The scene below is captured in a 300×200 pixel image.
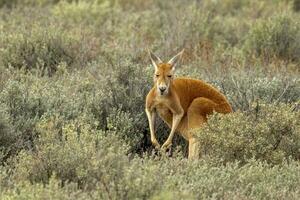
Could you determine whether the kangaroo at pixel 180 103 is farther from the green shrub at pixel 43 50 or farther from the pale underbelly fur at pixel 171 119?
the green shrub at pixel 43 50

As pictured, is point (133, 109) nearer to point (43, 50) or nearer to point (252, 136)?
point (252, 136)

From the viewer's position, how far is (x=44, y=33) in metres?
12.5

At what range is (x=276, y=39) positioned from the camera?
14125 millimetres

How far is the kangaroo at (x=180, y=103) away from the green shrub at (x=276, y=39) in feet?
17.8

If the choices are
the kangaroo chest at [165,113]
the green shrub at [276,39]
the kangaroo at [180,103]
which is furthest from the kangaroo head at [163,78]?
the green shrub at [276,39]

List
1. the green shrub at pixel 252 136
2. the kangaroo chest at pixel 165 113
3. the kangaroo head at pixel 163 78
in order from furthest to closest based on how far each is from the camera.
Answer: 1. the kangaroo chest at pixel 165 113
2. the kangaroo head at pixel 163 78
3. the green shrub at pixel 252 136

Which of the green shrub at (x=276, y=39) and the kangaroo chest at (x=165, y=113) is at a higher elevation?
the kangaroo chest at (x=165, y=113)

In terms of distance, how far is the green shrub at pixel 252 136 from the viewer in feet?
25.7

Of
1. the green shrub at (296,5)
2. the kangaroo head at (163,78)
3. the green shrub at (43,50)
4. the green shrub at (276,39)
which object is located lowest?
the green shrub at (296,5)

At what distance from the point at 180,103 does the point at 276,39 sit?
6.13 m

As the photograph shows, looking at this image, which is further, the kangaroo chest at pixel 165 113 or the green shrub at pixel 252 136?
the kangaroo chest at pixel 165 113

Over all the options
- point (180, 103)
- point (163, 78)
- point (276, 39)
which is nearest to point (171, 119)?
point (180, 103)

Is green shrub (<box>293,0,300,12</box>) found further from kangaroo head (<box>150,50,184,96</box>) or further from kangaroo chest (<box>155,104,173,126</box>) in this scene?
kangaroo head (<box>150,50,184,96</box>)

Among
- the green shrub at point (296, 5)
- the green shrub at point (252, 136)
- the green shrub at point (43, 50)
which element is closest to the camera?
the green shrub at point (252, 136)
